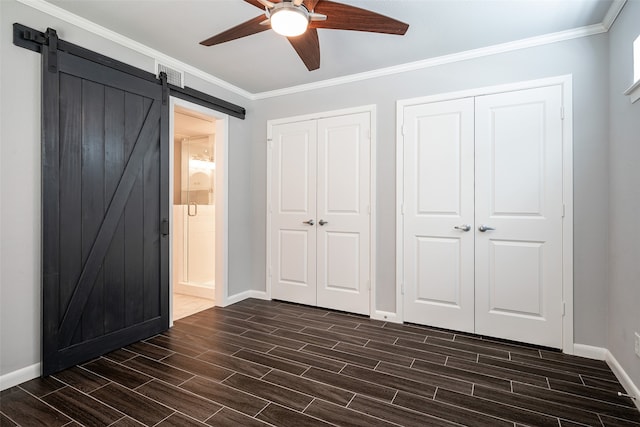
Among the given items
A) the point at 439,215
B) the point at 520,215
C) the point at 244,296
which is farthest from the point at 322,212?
the point at 520,215

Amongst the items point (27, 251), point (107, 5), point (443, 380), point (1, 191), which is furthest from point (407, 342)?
point (107, 5)

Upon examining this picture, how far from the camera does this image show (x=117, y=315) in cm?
270

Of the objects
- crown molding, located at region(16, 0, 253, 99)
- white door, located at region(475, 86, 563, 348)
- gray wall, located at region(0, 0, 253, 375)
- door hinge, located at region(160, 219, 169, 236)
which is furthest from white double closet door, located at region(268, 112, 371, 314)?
gray wall, located at region(0, 0, 253, 375)

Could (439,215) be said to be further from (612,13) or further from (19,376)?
(19,376)

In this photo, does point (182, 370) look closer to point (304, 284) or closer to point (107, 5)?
point (304, 284)

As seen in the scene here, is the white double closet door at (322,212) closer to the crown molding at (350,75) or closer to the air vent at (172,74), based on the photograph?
the crown molding at (350,75)

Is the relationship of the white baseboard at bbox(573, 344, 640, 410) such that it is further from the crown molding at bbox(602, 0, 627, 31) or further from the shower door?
the shower door

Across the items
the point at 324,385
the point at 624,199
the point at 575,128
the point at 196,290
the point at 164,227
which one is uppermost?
the point at 575,128

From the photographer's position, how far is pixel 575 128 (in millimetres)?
2611

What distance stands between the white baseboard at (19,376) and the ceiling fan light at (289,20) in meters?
2.71

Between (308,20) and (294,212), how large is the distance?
7.74ft

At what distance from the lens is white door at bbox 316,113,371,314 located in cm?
350

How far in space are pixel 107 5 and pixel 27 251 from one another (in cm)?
179

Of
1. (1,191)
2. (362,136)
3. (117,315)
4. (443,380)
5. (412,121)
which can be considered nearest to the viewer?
(1,191)
